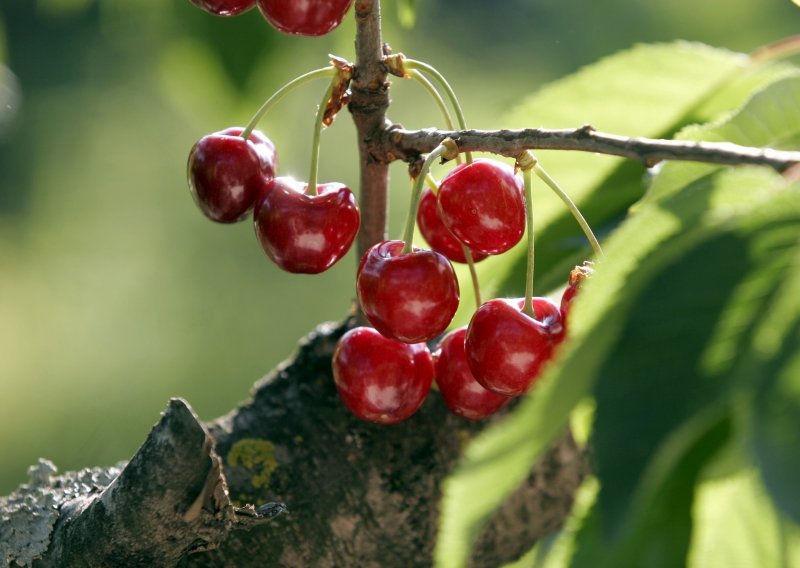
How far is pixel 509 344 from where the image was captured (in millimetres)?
697

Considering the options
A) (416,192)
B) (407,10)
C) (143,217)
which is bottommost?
(416,192)

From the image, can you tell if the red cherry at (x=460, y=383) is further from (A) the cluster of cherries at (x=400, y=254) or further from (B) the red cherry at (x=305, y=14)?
(B) the red cherry at (x=305, y=14)

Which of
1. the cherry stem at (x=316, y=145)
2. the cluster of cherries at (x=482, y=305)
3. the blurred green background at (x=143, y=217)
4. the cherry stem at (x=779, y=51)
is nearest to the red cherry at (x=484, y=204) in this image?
the cluster of cherries at (x=482, y=305)

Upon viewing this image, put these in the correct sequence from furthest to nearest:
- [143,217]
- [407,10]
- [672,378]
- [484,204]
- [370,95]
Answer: [143,217]
[407,10]
[370,95]
[484,204]
[672,378]

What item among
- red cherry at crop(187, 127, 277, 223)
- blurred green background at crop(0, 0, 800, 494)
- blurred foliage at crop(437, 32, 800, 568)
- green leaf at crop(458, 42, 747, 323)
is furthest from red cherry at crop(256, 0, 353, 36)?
blurred green background at crop(0, 0, 800, 494)

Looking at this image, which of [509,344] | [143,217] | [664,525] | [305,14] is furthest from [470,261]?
[143,217]

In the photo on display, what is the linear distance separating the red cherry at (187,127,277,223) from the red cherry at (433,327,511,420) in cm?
19

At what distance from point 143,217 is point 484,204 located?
331cm

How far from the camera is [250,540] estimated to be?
2.71 feet

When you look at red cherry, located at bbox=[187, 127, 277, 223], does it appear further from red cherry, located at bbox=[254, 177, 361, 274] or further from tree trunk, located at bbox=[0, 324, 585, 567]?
tree trunk, located at bbox=[0, 324, 585, 567]

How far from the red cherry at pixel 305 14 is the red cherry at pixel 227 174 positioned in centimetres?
10

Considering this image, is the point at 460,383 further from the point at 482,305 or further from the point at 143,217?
the point at 143,217

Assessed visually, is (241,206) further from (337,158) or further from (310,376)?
(337,158)

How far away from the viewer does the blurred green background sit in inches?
123
